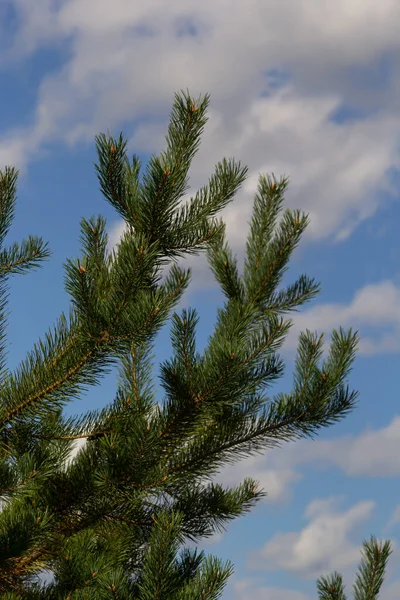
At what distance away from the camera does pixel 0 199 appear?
597cm

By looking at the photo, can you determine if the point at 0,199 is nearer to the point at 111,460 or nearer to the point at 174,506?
the point at 111,460

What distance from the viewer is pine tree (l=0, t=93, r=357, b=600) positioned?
5145mm

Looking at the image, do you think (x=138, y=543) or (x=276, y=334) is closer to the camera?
(x=276, y=334)

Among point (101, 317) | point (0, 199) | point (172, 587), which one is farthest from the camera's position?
point (0, 199)

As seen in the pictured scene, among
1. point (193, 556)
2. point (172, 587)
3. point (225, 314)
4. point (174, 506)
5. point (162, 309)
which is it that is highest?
point (225, 314)

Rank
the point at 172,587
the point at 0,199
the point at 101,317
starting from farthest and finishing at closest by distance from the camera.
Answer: the point at 0,199, the point at 172,587, the point at 101,317

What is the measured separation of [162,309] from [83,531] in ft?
7.82

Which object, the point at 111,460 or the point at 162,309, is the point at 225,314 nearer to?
the point at 162,309

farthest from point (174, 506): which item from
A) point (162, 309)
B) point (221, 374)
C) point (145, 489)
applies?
point (162, 309)

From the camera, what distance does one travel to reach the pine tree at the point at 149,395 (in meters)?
5.14

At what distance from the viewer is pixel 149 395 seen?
6.20 metres

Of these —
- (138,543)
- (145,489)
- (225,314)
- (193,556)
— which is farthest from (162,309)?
(138,543)

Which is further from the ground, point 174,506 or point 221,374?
point 221,374

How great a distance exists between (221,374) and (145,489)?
3.86 feet
